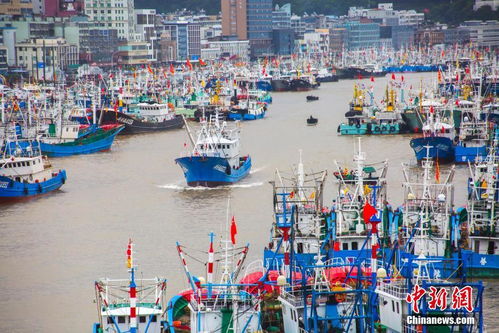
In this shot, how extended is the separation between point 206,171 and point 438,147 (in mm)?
9222

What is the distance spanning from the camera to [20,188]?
3462 cm

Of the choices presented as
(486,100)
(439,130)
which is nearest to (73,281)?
(439,130)

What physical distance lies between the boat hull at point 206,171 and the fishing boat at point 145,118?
20185 mm

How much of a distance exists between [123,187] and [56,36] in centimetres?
7281

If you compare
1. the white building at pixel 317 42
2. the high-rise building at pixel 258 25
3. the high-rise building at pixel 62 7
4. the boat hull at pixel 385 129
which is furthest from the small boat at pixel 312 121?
the white building at pixel 317 42

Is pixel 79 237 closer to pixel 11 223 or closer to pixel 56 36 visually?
pixel 11 223

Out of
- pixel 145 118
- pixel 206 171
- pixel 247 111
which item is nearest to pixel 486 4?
pixel 247 111

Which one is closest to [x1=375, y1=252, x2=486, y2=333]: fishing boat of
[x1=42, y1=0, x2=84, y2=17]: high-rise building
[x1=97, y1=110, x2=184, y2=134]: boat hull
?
[x1=97, y1=110, x2=184, y2=134]: boat hull

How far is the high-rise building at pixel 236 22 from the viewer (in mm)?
141875

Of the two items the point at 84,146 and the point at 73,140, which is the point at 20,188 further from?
the point at 73,140

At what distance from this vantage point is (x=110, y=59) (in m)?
111

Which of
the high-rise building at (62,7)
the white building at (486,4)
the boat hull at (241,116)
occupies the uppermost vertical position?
the high-rise building at (62,7)

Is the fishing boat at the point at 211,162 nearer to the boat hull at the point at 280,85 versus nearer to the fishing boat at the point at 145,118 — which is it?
the fishing boat at the point at 145,118

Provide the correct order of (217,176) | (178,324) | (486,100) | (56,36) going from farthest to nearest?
(56,36) → (486,100) → (217,176) → (178,324)
